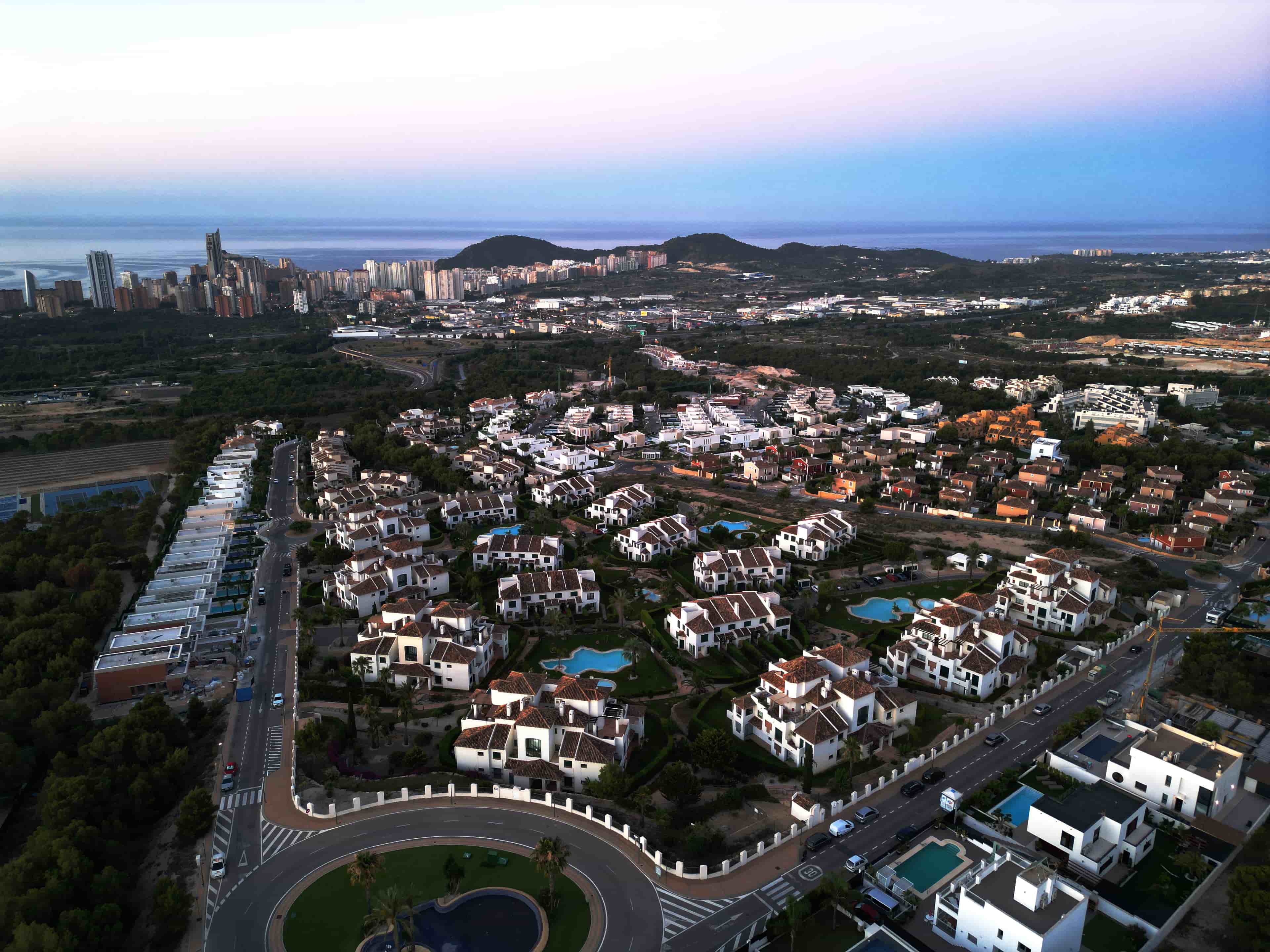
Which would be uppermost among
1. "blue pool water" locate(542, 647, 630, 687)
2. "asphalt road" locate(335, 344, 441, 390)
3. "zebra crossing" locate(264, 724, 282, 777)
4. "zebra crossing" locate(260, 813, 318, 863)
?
"asphalt road" locate(335, 344, 441, 390)

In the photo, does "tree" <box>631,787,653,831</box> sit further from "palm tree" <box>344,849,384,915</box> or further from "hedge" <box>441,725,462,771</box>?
"palm tree" <box>344,849,384,915</box>

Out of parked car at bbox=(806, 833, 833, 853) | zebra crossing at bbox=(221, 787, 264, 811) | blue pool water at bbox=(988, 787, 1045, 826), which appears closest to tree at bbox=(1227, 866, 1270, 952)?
blue pool water at bbox=(988, 787, 1045, 826)

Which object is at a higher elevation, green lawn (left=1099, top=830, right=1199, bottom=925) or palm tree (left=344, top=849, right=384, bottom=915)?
palm tree (left=344, top=849, right=384, bottom=915)

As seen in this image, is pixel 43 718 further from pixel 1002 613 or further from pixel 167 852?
pixel 1002 613

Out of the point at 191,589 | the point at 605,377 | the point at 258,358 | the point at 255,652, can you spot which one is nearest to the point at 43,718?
the point at 255,652

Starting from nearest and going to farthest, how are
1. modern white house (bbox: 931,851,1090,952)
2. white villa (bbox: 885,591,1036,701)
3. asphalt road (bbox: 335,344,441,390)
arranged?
1. modern white house (bbox: 931,851,1090,952)
2. white villa (bbox: 885,591,1036,701)
3. asphalt road (bbox: 335,344,441,390)

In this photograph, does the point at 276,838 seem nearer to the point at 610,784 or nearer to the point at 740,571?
the point at 610,784
